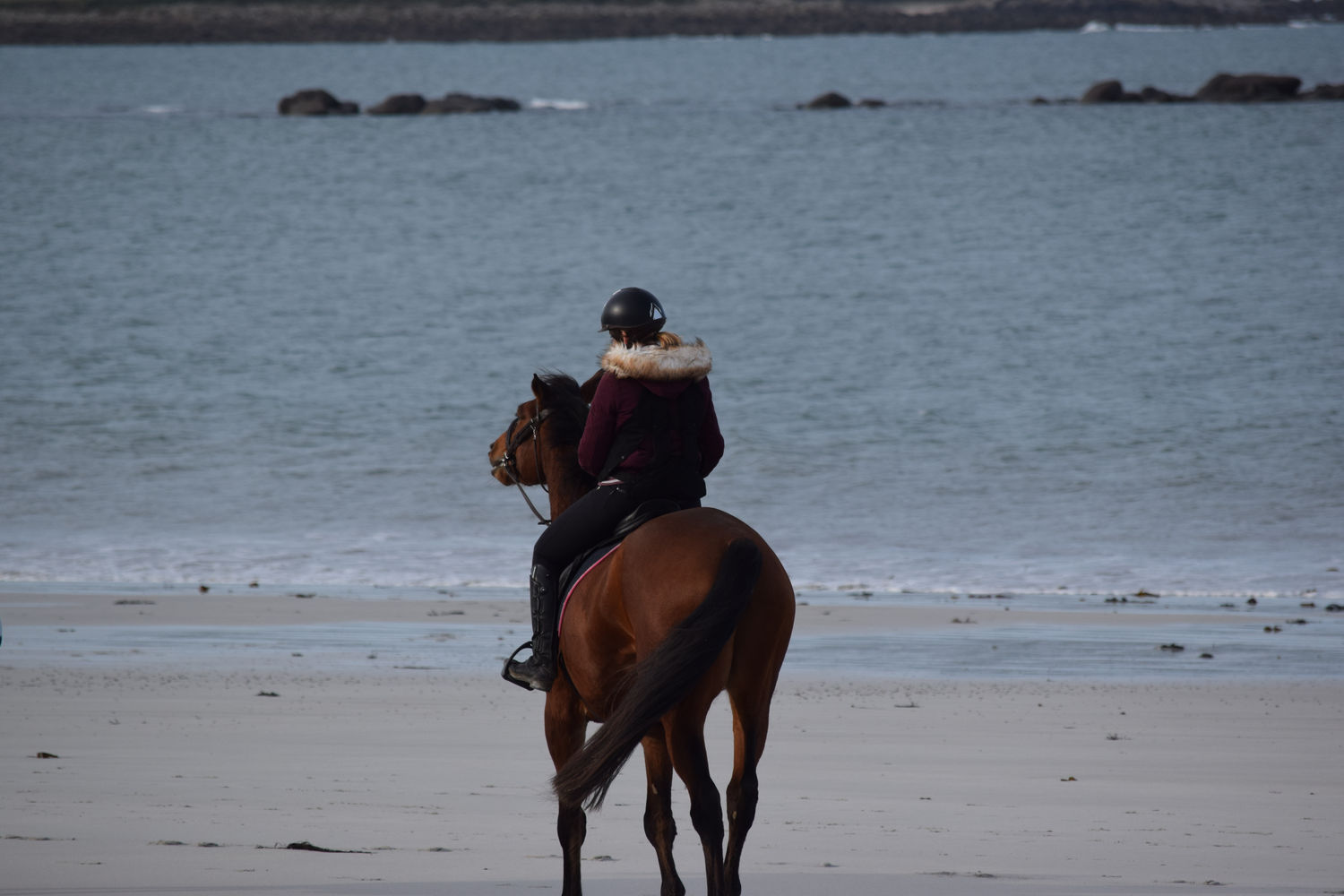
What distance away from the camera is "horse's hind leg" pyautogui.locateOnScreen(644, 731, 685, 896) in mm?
5539

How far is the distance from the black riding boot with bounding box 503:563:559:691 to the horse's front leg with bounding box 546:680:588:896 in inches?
2.7

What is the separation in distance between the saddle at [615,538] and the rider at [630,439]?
0.08 feet

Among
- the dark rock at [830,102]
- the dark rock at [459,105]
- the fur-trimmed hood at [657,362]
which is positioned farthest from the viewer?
the dark rock at [830,102]

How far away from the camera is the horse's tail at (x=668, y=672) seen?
17.0 ft

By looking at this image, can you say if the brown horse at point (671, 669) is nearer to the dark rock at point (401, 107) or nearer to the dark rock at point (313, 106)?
the dark rock at point (401, 107)

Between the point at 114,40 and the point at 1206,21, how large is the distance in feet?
370

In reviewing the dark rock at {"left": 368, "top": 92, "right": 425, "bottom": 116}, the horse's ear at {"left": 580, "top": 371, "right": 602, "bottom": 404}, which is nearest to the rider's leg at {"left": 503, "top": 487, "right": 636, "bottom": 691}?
the horse's ear at {"left": 580, "top": 371, "right": 602, "bottom": 404}

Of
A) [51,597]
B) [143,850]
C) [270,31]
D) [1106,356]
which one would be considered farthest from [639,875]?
[270,31]

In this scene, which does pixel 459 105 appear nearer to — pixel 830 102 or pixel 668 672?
pixel 830 102

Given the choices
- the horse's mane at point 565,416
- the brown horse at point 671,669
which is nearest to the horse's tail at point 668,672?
the brown horse at point 671,669

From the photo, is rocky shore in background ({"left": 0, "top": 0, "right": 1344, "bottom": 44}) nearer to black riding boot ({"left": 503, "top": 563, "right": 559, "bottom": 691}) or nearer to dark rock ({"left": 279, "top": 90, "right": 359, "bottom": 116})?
dark rock ({"left": 279, "top": 90, "right": 359, "bottom": 116})

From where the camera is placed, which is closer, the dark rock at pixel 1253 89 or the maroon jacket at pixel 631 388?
the maroon jacket at pixel 631 388

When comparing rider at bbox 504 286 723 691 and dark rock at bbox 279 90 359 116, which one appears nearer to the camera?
rider at bbox 504 286 723 691

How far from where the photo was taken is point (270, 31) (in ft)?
500
